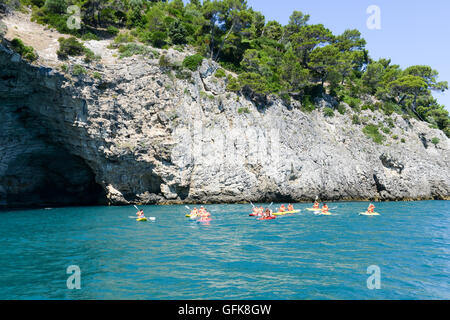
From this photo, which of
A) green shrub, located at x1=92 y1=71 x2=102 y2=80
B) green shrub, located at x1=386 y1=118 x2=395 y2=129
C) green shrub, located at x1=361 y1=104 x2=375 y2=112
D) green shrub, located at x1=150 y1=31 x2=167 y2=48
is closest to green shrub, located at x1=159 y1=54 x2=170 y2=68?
green shrub, located at x1=150 y1=31 x2=167 y2=48

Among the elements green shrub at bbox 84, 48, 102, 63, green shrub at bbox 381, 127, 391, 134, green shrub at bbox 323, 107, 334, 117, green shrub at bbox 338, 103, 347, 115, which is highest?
green shrub at bbox 84, 48, 102, 63

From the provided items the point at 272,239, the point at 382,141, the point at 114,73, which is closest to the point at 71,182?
the point at 114,73

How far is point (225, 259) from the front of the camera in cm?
1378

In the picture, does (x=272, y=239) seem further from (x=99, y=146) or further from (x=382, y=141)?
(x=382, y=141)

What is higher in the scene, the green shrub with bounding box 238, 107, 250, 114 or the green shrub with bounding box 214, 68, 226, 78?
the green shrub with bounding box 214, 68, 226, 78

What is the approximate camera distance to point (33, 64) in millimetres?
28938

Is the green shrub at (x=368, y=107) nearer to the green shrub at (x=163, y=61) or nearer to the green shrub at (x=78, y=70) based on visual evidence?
the green shrub at (x=163, y=61)

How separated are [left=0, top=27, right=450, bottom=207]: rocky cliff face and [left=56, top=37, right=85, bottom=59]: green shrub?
1.24m

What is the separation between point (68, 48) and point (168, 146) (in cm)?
1533

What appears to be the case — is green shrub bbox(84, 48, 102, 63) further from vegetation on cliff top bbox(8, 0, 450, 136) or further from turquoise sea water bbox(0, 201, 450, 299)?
turquoise sea water bbox(0, 201, 450, 299)

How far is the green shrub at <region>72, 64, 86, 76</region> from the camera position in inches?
1275

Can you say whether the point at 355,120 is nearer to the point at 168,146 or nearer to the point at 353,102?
the point at 353,102

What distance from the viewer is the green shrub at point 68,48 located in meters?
32.6

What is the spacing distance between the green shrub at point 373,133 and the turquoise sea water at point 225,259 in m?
26.6
